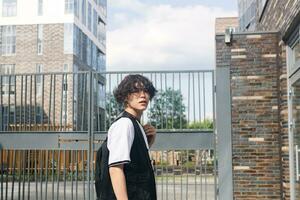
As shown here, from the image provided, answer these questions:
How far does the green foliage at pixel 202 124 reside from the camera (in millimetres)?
7933

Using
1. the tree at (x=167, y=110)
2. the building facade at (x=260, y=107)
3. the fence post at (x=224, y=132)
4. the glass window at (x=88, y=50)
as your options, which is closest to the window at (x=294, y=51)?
the building facade at (x=260, y=107)

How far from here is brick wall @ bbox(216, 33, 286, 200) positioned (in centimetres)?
776

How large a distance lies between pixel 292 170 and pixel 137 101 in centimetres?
483

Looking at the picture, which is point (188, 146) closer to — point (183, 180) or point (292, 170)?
point (183, 180)

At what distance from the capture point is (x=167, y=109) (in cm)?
810

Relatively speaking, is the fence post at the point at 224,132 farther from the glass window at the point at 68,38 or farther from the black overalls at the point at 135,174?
the glass window at the point at 68,38

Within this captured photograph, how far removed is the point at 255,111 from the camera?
7.91m

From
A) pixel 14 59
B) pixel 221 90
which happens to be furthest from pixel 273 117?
pixel 14 59

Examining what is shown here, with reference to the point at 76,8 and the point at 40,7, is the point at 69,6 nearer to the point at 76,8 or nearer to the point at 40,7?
the point at 76,8

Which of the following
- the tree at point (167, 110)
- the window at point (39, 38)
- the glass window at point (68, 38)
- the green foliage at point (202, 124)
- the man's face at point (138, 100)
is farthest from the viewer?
the window at point (39, 38)

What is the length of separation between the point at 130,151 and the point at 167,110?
529 cm

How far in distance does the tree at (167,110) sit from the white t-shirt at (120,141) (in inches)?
206

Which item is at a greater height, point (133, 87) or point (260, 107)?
point (260, 107)

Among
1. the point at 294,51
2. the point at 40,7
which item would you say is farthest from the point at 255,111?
the point at 40,7
